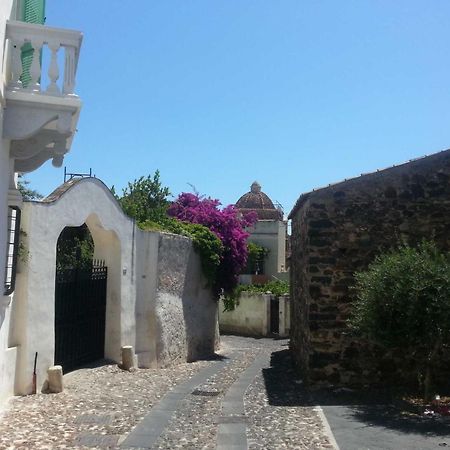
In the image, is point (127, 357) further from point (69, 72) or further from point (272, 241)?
point (272, 241)

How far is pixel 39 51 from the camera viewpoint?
6.38 metres

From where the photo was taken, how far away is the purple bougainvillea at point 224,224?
19.0m

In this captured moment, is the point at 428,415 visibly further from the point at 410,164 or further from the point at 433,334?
the point at 410,164

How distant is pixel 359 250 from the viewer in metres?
11.2

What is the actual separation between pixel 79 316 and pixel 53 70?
6.11m

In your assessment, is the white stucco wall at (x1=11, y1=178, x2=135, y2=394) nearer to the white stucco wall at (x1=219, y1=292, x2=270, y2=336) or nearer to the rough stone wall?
the rough stone wall

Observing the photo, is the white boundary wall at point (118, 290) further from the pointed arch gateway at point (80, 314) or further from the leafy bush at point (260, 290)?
the leafy bush at point (260, 290)

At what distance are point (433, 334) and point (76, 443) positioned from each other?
17.4 feet

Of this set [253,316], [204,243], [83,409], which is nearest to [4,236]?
[83,409]

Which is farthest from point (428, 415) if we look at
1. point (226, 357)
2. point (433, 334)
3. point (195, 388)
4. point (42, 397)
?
point (226, 357)

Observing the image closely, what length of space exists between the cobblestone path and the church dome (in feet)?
103

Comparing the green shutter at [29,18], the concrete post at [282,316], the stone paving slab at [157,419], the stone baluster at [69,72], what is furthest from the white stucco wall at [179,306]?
the concrete post at [282,316]

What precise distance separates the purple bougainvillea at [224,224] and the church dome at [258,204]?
20.4 m

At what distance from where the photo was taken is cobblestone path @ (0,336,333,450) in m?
6.88
